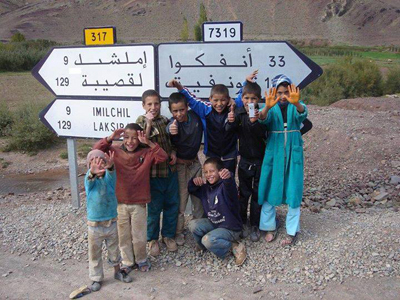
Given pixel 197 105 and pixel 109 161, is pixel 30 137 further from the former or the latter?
pixel 109 161

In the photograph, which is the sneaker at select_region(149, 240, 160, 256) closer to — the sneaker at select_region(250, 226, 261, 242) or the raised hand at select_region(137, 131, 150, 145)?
the sneaker at select_region(250, 226, 261, 242)

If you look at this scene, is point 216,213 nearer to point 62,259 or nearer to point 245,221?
point 245,221

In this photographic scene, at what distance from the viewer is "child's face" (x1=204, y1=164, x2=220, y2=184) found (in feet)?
12.6

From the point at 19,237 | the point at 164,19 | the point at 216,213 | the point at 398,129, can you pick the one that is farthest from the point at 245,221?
the point at 164,19

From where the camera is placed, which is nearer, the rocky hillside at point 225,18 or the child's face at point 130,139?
the child's face at point 130,139

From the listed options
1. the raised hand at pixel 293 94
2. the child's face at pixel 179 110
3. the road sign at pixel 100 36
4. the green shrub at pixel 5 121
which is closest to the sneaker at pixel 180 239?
the child's face at pixel 179 110

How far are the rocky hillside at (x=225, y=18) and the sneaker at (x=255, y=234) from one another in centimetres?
6744

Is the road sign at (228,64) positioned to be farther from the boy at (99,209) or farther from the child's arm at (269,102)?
the boy at (99,209)

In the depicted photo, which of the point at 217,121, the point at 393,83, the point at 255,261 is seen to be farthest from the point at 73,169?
the point at 393,83

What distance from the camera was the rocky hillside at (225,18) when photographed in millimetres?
73125

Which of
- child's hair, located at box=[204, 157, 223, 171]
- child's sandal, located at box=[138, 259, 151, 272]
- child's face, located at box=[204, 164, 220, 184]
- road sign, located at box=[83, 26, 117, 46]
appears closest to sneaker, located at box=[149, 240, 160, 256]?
child's sandal, located at box=[138, 259, 151, 272]

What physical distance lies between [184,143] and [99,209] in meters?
1.07

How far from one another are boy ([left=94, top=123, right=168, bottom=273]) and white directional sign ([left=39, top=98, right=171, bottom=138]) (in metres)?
1.03

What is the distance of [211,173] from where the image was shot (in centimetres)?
386
